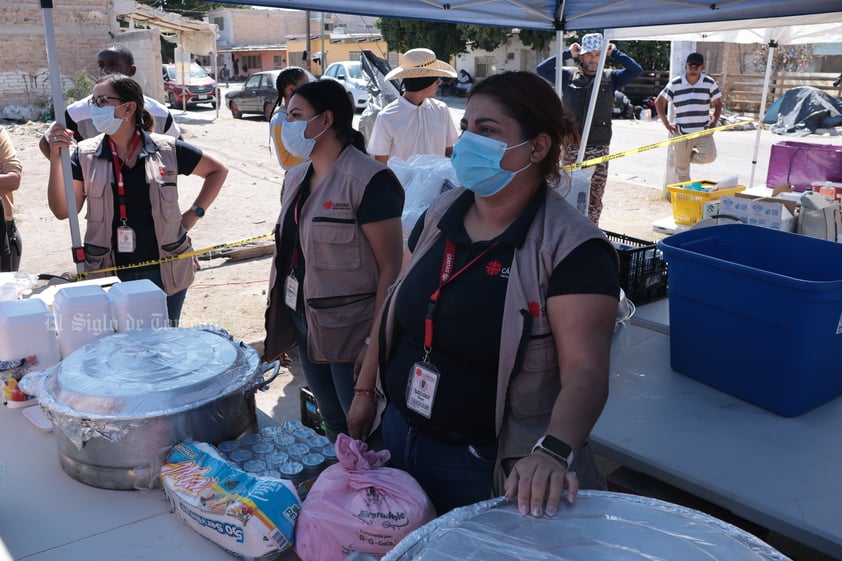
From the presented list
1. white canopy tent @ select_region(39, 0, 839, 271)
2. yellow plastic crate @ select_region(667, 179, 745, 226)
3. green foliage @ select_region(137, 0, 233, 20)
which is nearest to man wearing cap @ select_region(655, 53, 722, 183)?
yellow plastic crate @ select_region(667, 179, 745, 226)

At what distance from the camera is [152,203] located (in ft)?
10.9

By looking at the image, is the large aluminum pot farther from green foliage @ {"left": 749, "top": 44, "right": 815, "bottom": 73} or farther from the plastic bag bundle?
green foliage @ {"left": 749, "top": 44, "right": 815, "bottom": 73}

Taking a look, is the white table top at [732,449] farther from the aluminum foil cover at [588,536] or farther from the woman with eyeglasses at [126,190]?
the woman with eyeglasses at [126,190]

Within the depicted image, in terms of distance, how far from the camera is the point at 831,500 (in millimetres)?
2006

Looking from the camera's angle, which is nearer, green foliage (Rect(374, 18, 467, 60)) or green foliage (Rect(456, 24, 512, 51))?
green foliage (Rect(456, 24, 512, 51))

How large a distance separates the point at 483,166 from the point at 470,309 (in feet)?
1.17

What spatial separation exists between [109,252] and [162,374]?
172 cm

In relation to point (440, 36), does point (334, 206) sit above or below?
below

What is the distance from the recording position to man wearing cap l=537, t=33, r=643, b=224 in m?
6.99

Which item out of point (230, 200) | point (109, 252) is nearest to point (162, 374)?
point (109, 252)

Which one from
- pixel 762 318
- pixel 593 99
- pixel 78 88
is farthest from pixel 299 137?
pixel 78 88

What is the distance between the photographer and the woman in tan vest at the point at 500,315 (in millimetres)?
1541

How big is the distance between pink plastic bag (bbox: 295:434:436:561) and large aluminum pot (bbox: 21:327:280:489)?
471 millimetres

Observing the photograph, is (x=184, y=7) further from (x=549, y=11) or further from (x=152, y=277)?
(x=152, y=277)
